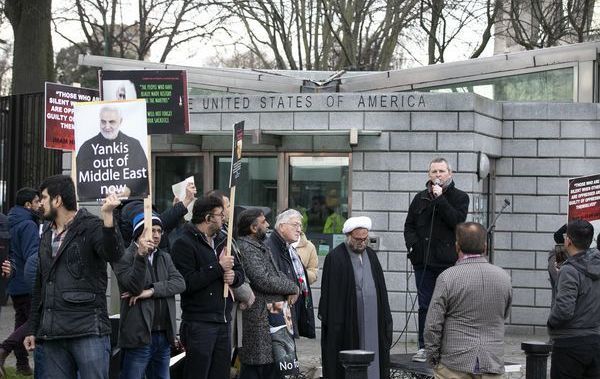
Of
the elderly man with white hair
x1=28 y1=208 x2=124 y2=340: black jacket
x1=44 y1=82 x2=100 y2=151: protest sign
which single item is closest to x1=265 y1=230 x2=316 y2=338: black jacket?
the elderly man with white hair

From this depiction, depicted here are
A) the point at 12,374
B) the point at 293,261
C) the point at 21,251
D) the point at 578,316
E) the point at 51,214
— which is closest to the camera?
the point at 51,214

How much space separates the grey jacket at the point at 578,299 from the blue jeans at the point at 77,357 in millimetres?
3511

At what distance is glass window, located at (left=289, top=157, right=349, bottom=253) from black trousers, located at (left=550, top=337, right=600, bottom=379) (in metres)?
7.03

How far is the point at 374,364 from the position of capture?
1016 cm

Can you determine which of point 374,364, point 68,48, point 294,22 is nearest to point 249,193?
point 374,364

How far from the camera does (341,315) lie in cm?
1006

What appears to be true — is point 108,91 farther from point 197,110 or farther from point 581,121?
point 581,121

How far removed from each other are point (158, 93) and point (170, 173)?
7.13 meters

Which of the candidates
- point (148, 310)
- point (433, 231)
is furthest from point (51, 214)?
point (433, 231)

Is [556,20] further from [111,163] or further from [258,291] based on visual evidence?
[111,163]

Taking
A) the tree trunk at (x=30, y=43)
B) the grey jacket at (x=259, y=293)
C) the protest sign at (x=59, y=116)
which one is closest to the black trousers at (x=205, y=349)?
the grey jacket at (x=259, y=293)

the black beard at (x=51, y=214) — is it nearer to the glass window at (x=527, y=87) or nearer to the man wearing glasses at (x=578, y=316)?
the man wearing glasses at (x=578, y=316)

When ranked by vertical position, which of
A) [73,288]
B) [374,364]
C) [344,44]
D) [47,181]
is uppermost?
[344,44]

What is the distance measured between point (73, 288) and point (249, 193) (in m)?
8.73
